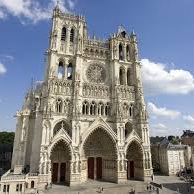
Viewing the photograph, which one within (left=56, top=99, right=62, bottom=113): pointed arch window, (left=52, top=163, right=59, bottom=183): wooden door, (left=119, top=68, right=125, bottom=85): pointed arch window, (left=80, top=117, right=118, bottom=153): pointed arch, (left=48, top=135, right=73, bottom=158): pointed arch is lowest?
(left=52, top=163, right=59, bottom=183): wooden door

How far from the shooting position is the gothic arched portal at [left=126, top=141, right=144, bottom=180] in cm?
2848

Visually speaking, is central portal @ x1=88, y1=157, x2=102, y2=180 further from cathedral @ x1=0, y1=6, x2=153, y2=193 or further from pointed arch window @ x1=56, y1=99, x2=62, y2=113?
pointed arch window @ x1=56, y1=99, x2=62, y2=113

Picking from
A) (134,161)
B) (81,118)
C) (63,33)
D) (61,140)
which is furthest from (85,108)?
(63,33)

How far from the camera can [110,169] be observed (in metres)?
27.5

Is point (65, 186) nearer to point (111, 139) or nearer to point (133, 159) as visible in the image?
point (111, 139)

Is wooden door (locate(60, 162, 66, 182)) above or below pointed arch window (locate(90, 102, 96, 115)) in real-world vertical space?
below

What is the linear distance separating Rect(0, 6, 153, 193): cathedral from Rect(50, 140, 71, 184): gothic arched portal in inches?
4.4

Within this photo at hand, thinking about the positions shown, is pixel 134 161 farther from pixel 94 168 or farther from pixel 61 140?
pixel 61 140

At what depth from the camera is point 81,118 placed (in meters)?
27.4

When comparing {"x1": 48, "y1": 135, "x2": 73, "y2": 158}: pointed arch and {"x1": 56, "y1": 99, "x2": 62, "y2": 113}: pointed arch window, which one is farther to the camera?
{"x1": 56, "y1": 99, "x2": 62, "y2": 113}: pointed arch window

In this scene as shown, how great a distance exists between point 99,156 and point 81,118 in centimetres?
664

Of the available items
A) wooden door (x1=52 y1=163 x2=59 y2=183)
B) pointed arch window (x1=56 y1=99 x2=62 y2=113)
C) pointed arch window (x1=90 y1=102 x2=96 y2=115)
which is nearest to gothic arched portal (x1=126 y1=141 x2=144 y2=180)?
pointed arch window (x1=90 y1=102 x2=96 y2=115)

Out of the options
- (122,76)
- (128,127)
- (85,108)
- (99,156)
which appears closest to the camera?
(85,108)

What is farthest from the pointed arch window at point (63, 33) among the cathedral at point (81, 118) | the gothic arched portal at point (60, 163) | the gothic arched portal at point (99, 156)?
the gothic arched portal at point (60, 163)
